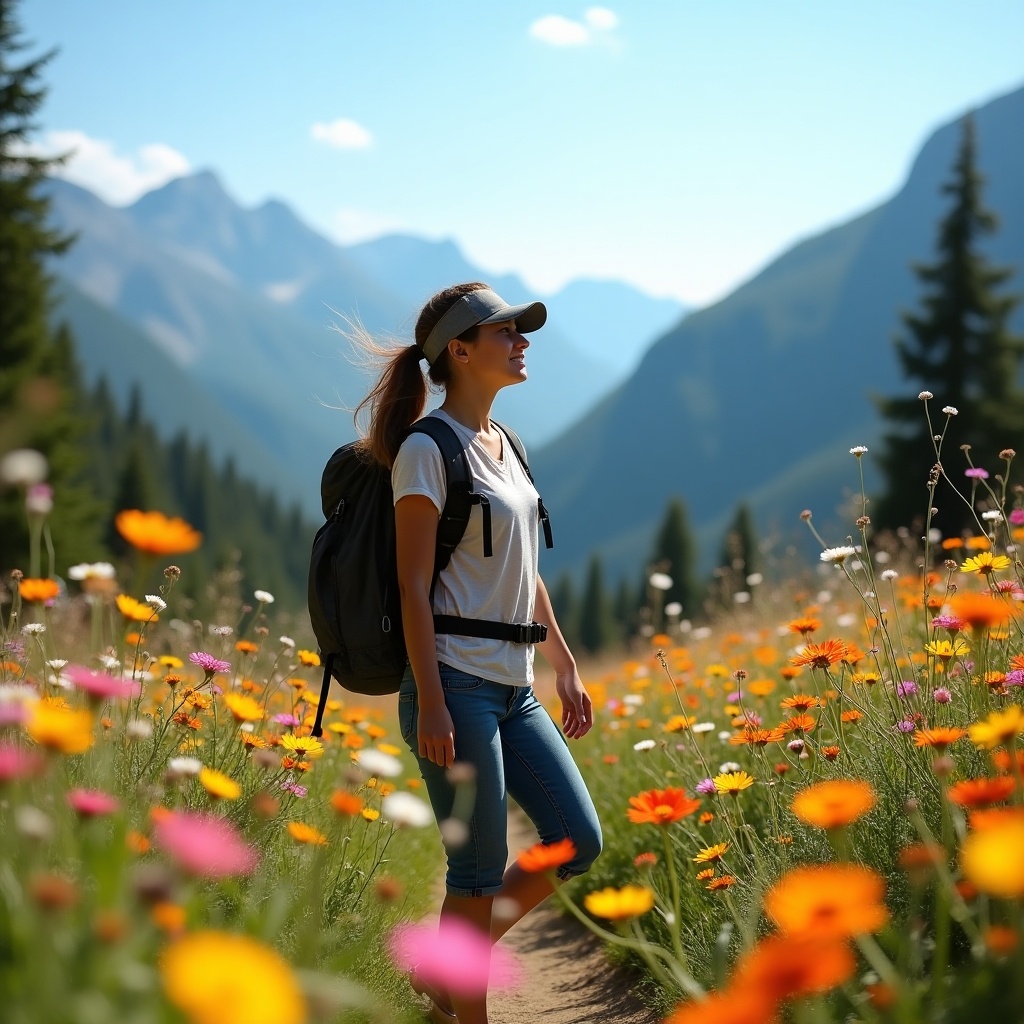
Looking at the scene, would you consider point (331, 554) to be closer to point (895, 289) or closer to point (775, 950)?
point (775, 950)

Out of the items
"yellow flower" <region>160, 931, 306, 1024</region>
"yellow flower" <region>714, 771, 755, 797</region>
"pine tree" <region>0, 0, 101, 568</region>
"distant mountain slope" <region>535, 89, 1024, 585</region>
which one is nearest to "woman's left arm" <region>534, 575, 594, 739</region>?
"yellow flower" <region>714, 771, 755, 797</region>

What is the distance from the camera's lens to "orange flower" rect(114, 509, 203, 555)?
147cm

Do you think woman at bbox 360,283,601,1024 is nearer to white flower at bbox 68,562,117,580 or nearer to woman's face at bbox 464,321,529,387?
woman's face at bbox 464,321,529,387

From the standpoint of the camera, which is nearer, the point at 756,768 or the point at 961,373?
the point at 756,768

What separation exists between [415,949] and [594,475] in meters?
189

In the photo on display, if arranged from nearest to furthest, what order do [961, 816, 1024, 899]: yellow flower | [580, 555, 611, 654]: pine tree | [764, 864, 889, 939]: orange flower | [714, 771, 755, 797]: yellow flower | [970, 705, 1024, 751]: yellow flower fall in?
[961, 816, 1024, 899]: yellow flower < [764, 864, 889, 939]: orange flower < [970, 705, 1024, 751]: yellow flower < [714, 771, 755, 797]: yellow flower < [580, 555, 611, 654]: pine tree

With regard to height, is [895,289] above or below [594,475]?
above

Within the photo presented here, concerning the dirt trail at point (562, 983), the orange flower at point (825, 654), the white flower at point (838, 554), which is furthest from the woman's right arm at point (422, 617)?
the dirt trail at point (562, 983)

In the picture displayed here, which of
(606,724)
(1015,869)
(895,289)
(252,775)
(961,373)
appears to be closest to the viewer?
(1015,869)

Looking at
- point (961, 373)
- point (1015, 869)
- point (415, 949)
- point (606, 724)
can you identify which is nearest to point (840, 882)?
point (1015, 869)

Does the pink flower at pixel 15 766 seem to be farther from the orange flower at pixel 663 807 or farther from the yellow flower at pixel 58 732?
the orange flower at pixel 663 807

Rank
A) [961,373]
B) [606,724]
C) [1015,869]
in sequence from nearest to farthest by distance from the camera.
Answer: [1015,869]
[606,724]
[961,373]

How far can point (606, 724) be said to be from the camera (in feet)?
20.4

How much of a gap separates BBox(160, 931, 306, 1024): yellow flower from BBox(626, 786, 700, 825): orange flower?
2.79ft
